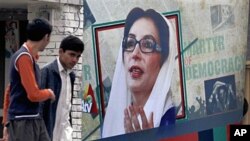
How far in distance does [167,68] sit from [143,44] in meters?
0.44

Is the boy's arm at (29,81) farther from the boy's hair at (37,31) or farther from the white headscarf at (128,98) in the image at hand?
the white headscarf at (128,98)

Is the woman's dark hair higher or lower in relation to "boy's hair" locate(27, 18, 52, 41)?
higher

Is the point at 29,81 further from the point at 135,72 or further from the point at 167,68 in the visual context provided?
the point at 167,68

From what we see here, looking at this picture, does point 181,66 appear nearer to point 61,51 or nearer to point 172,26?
point 172,26

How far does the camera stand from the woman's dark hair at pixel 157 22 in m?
7.75

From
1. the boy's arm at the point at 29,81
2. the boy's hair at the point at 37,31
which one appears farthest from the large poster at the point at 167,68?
the boy's arm at the point at 29,81

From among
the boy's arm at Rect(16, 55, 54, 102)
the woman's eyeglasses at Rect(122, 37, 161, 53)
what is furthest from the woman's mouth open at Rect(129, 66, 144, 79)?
the boy's arm at Rect(16, 55, 54, 102)

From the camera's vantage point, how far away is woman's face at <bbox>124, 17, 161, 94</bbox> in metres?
7.75

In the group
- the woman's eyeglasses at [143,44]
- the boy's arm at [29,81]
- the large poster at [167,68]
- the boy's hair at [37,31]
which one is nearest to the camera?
the boy's arm at [29,81]

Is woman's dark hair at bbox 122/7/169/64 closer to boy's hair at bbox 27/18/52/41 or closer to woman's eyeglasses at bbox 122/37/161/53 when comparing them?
woman's eyeglasses at bbox 122/37/161/53

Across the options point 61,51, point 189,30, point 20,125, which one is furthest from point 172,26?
point 20,125

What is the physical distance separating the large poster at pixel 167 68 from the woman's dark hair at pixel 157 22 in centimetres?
1

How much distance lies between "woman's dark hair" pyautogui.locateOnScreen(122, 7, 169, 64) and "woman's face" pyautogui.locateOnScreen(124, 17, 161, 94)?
41mm

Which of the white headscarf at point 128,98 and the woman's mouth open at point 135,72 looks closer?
the white headscarf at point 128,98
